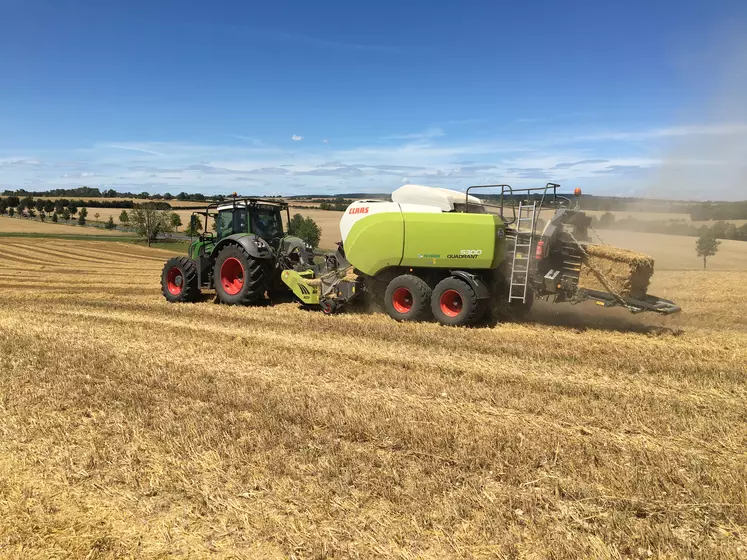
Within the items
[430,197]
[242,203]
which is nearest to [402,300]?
[430,197]

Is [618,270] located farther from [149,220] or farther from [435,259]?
[149,220]

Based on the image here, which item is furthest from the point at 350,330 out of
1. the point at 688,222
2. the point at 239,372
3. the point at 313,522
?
the point at 688,222

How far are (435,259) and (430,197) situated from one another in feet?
3.79

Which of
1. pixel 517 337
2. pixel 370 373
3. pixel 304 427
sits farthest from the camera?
pixel 517 337

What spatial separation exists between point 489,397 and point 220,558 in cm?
308

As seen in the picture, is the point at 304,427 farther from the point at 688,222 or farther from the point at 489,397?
the point at 688,222

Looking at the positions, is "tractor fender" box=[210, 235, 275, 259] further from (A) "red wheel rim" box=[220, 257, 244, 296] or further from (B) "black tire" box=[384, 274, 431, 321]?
(B) "black tire" box=[384, 274, 431, 321]

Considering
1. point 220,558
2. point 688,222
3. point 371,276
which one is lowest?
point 220,558

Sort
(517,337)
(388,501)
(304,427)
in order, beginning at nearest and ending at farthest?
(388,501) → (304,427) → (517,337)

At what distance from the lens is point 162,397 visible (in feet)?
16.5

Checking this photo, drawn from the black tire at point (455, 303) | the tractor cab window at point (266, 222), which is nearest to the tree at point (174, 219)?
the tractor cab window at point (266, 222)

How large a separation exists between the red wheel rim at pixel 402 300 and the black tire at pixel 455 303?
55 centimetres

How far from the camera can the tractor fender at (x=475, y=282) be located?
324 inches

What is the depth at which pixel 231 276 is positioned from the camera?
10812mm
